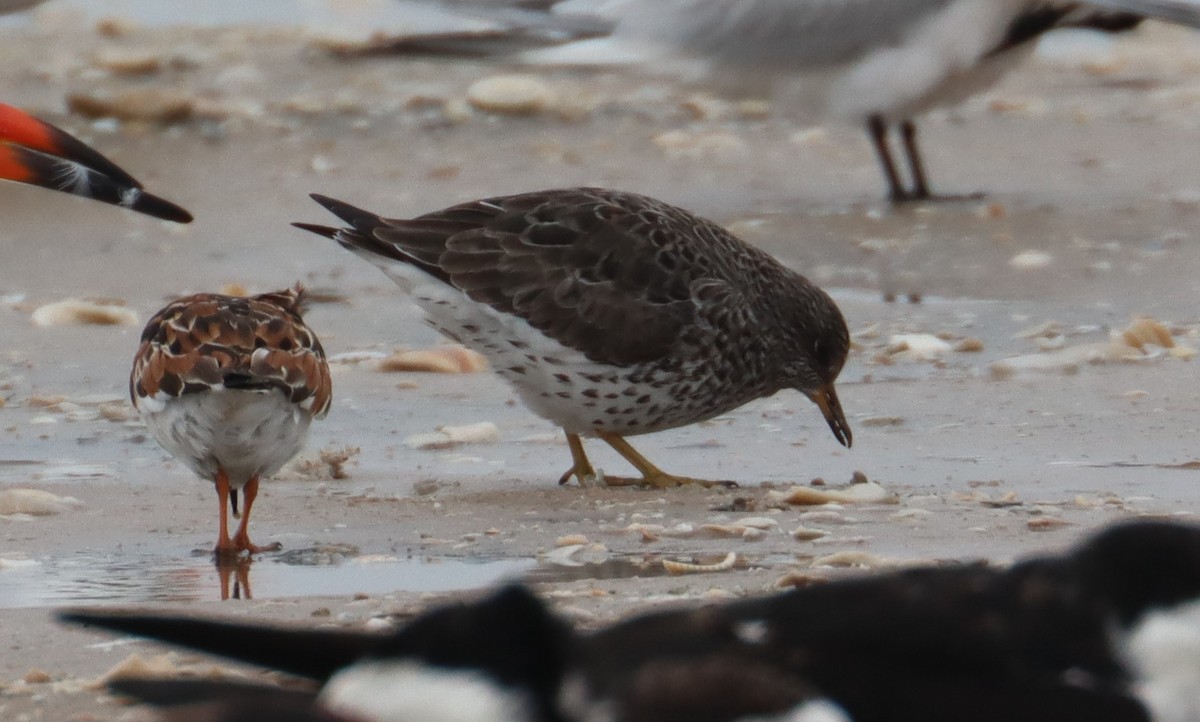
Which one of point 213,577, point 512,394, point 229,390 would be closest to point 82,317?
point 512,394

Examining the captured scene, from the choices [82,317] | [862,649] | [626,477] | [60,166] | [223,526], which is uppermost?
[60,166]

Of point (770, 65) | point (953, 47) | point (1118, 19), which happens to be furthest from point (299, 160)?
point (1118, 19)

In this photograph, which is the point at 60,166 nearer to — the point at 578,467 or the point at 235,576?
the point at 235,576

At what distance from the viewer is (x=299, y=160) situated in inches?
486

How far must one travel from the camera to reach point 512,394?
7.77 m

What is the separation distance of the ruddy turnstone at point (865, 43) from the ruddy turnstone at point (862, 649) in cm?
834

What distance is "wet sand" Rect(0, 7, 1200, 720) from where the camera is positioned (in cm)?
529

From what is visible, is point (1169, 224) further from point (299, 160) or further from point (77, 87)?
point (77, 87)

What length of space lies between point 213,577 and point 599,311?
178cm

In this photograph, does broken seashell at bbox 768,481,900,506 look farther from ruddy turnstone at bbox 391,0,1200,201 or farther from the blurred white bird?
the blurred white bird

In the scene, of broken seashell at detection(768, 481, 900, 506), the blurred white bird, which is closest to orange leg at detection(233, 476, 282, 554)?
broken seashell at detection(768, 481, 900, 506)

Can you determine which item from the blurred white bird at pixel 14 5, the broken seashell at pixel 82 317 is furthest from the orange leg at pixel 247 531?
the blurred white bird at pixel 14 5

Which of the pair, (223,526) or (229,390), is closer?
(223,526)

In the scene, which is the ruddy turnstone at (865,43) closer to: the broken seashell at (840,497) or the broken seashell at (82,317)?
the broken seashell at (82,317)
